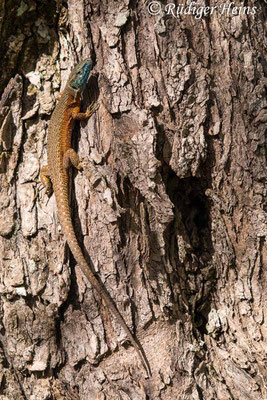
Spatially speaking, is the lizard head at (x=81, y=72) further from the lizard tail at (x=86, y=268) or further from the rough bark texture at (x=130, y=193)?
the lizard tail at (x=86, y=268)

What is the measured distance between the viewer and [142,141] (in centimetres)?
275

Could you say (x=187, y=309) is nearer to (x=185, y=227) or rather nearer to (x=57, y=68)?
(x=185, y=227)

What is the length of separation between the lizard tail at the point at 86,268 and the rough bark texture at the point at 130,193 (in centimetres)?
6

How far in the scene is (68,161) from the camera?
9.49 feet

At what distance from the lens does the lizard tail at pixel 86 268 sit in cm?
272

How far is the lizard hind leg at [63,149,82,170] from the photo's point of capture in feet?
9.41

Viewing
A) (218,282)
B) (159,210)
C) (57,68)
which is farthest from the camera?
(218,282)

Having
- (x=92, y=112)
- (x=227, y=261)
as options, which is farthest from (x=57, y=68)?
(x=227, y=261)

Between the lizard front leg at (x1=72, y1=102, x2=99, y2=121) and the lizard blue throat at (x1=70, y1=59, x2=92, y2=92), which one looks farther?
the lizard front leg at (x1=72, y1=102, x2=99, y2=121)

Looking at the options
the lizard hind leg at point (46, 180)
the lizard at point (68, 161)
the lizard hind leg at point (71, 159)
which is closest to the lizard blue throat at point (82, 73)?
the lizard at point (68, 161)

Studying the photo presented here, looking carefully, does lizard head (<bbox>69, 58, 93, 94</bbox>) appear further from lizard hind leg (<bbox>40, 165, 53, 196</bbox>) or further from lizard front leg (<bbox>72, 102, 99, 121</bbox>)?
lizard hind leg (<bbox>40, 165, 53, 196</bbox>)

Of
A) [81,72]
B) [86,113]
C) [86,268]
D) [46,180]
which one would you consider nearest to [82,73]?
[81,72]

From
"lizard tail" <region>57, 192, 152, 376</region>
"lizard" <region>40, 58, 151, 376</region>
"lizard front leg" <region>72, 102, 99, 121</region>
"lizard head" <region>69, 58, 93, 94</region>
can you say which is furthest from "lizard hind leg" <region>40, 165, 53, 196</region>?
"lizard head" <region>69, 58, 93, 94</region>

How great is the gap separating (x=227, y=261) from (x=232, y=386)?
0.93m
